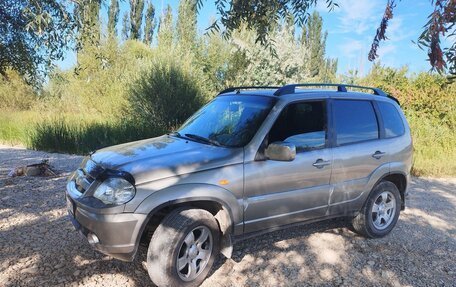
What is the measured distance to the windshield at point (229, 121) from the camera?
13.9 feet

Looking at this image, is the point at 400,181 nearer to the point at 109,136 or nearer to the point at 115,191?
the point at 115,191

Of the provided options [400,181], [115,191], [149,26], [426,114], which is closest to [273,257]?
[115,191]

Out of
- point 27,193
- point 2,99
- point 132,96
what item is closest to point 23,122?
point 132,96

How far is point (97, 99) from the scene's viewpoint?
67.5 ft

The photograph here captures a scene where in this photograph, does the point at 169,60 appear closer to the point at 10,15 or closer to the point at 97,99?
the point at 97,99

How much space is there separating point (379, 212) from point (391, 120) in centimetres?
123

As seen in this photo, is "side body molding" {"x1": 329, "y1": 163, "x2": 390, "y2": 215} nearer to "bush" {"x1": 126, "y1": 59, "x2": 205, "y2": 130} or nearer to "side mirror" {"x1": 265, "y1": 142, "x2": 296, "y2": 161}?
"side mirror" {"x1": 265, "y1": 142, "x2": 296, "y2": 161}

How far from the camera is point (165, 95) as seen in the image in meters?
14.9

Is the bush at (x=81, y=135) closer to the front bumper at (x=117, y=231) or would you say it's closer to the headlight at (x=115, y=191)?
the headlight at (x=115, y=191)

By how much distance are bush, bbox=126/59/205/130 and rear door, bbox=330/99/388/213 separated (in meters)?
10.4

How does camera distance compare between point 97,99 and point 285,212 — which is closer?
point 285,212

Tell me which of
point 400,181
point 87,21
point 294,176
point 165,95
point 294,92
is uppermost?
point 87,21

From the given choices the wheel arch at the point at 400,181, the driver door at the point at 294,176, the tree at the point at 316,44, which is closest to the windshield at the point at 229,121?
the driver door at the point at 294,176

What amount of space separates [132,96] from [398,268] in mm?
12823
